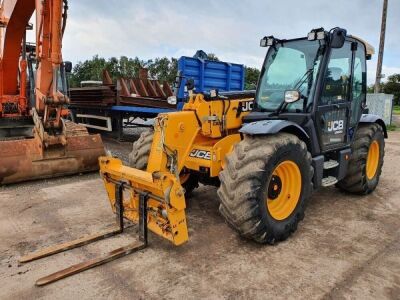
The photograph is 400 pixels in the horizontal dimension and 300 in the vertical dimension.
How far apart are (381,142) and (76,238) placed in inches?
189

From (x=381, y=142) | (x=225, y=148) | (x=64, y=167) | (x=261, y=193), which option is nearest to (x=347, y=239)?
(x=261, y=193)

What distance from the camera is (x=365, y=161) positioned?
5422 millimetres

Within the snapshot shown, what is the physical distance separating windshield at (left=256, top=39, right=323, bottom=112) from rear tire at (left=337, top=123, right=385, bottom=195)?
62.8 inches

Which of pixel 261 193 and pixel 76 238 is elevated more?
pixel 261 193

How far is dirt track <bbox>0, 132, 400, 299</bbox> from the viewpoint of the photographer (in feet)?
9.61

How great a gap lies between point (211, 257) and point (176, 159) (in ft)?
3.64

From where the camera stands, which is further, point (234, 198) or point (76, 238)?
point (76, 238)

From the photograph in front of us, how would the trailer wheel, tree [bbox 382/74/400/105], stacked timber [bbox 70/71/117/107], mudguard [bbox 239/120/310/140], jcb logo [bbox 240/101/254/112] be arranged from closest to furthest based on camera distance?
1. mudguard [bbox 239/120/310/140]
2. the trailer wheel
3. jcb logo [bbox 240/101/254/112]
4. stacked timber [bbox 70/71/117/107]
5. tree [bbox 382/74/400/105]

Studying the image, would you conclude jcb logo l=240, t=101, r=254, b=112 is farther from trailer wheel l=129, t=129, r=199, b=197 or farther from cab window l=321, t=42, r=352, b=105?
trailer wheel l=129, t=129, r=199, b=197

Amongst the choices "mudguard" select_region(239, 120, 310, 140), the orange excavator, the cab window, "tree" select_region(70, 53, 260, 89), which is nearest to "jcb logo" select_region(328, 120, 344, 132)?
the cab window

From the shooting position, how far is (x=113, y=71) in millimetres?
37438

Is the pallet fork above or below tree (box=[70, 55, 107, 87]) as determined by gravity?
below

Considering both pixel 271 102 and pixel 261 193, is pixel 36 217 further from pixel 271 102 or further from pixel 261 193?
pixel 271 102

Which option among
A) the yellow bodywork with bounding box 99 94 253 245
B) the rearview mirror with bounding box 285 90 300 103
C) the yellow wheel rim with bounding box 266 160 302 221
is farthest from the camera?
the rearview mirror with bounding box 285 90 300 103
